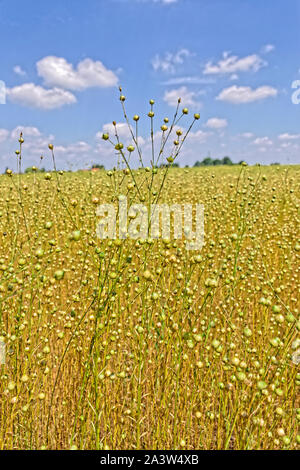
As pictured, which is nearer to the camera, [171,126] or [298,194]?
[171,126]

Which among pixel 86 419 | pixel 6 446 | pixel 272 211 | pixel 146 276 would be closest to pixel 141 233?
pixel 146 276

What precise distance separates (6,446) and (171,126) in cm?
241

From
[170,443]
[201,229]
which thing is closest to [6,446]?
[170,443]

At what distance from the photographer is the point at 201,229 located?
4.67m

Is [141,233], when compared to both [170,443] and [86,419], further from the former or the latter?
[170,443]

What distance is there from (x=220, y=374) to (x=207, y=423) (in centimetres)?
57

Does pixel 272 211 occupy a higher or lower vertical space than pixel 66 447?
higher

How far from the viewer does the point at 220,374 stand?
2543mm
